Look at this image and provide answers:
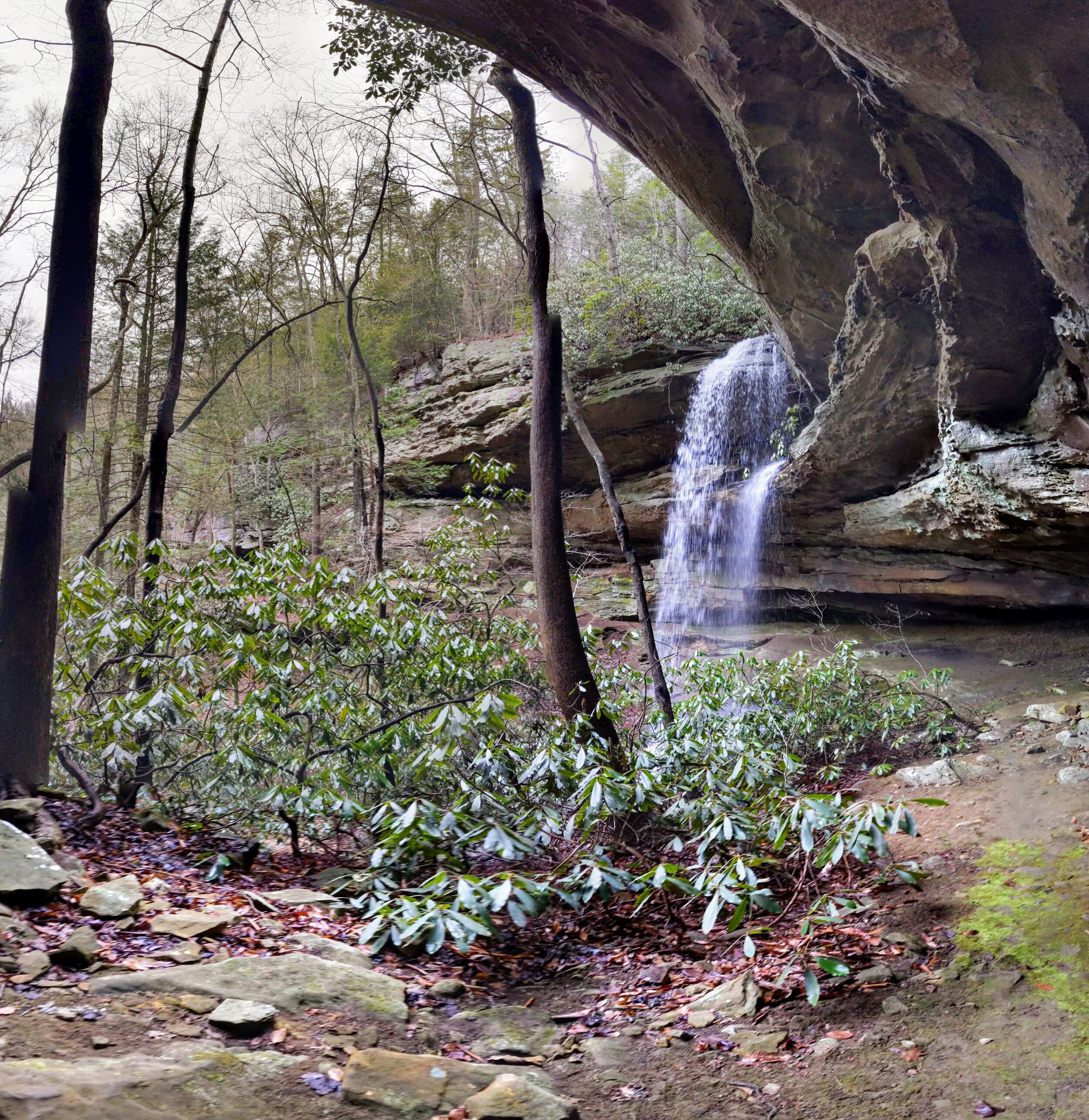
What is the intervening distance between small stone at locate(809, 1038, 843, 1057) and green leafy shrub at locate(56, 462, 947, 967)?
547 millimetres

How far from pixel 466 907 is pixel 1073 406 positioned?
26.1 ft

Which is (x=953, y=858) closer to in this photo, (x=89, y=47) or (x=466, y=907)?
(x=466, y=907)

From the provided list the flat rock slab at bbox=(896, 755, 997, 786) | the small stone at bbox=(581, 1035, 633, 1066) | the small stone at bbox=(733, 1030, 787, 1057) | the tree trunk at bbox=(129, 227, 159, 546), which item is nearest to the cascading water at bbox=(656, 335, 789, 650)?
the flat rock slab at bbox=(896, 755, 997, 786)

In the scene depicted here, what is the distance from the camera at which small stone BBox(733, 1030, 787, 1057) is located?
297 cm

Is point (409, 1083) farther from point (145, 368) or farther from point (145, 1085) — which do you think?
point (145, 368)

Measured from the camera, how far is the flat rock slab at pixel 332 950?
3381 mm

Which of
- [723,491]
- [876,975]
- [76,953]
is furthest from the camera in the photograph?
[723,491]

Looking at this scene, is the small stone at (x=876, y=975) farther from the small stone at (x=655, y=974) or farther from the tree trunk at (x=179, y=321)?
the tree trunk at (x=179, y=321)

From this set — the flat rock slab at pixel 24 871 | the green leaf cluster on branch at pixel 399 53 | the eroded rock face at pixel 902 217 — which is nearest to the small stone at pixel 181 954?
the flat rock slab at pixel 24 871

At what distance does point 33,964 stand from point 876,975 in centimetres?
349

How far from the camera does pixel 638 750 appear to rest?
5.92m

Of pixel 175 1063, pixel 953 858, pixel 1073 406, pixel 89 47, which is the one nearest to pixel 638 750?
pixel 953 858

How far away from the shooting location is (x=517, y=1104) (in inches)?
91.7

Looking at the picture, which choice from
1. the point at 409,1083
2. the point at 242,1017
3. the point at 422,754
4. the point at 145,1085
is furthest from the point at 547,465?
the point at 145,1085
